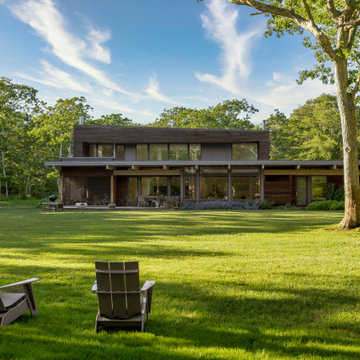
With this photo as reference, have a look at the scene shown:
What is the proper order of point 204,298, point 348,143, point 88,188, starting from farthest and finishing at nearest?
point 88,188 → point 348,143 → point 204,298

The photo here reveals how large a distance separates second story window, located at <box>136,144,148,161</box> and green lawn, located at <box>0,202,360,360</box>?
17.9m

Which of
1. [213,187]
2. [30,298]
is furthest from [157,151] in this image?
[30,298]

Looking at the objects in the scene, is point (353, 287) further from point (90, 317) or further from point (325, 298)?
point (90, 317)

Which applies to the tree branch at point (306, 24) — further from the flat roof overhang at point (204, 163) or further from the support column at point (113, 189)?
the support column at point (113, 189)

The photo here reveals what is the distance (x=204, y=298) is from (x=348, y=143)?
357 inches

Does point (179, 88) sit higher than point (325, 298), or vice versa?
point (179, 88)

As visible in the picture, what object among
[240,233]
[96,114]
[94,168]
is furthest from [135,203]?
[96,114]

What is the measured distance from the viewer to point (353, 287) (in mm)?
5109

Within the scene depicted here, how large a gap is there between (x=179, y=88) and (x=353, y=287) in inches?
1586

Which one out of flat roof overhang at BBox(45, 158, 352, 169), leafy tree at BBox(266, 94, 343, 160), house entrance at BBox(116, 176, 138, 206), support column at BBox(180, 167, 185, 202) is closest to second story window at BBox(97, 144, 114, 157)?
house entrance at BBox(116, 176, 138, 206)

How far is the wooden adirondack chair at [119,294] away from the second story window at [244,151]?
23.6 meters

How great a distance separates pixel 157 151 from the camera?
26938mm

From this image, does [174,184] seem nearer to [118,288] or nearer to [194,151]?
[194,151]

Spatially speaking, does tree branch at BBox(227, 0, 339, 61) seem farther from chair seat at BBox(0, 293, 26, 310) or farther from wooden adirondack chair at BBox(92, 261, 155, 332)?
chair seat at BBox(0, 293, 26, 310)
